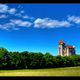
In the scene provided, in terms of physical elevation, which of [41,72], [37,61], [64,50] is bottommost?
[41,72]

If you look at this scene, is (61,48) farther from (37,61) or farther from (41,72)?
(41,72)

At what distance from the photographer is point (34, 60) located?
4926mm

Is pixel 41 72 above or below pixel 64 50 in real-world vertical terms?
below

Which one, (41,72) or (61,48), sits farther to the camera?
(61,48)

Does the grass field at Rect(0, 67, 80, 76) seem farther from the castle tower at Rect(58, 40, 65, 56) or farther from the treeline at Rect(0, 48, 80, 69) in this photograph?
the castle tower at Rect(58, 40, 65, 56)

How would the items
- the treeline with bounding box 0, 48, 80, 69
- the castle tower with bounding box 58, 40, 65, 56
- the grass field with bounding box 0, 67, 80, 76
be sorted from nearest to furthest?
the grass field with bounding box 0, 67, 80, 76 → the treeline with bounding box 0, 48, 80, 69 → the castle tower with bounding box 58, 40, 65, 56

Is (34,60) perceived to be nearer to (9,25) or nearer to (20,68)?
(20,68)

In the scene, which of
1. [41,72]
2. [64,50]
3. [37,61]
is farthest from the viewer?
[64,50]

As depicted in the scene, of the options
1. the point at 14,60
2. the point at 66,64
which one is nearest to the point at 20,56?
the point at 14,60

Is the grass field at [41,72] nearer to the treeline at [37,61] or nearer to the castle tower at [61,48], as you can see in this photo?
the treeline at [37,61]

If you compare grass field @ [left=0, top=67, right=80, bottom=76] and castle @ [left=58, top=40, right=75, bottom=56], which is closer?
grass field @ [left=0, top=67, right=80, bottom=76]

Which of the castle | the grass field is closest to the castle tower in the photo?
the castle

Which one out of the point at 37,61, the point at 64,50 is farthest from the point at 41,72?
the point at 64,50

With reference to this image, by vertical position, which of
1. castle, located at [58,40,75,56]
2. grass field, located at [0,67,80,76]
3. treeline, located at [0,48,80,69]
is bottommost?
grass field, located at [0,67,80,76]
